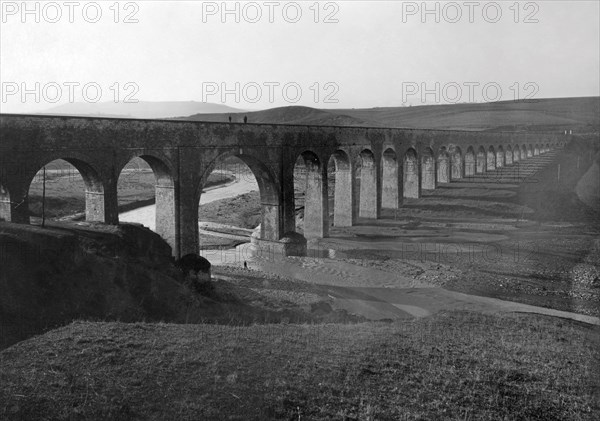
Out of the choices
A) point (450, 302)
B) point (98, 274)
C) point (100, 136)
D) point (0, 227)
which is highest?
point (100, 136)

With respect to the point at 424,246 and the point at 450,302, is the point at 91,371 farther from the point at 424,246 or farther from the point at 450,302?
the point at 424,246

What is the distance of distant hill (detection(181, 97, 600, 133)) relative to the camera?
360 ft

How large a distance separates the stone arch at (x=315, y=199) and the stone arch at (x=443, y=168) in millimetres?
23118

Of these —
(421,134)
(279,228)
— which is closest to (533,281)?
(279,228)

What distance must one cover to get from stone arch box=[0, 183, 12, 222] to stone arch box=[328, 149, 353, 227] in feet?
60.3

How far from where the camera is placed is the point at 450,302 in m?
19.5

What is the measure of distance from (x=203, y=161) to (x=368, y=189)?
15231 millimetres

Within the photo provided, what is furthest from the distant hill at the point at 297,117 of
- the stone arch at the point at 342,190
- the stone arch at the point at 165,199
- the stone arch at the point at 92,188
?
the stone arch at the point at 92,188

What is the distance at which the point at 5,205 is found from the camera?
16.7 metres

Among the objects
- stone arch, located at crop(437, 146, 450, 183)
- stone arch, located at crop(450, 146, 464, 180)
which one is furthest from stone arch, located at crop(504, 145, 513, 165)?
stone arch, located at crop(437, 146, 450, 183)

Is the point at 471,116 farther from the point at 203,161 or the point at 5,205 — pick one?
the point at 5,205

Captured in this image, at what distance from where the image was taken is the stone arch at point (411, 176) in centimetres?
4178

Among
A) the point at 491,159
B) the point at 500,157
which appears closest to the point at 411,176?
the point at 491,159

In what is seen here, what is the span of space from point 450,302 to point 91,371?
13525 mm
